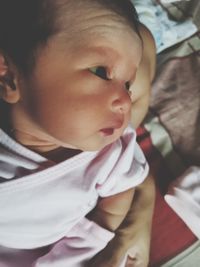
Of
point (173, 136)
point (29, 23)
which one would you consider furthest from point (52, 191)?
point (173, 136)

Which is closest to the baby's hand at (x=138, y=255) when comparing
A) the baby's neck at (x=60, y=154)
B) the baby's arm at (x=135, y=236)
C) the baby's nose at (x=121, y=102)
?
the baby's arm at (x=135, y=236)

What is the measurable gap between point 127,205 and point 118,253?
0.32 feet

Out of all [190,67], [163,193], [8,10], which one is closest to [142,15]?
[190,67]

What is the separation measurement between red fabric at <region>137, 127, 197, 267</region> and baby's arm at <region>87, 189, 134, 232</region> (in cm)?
12

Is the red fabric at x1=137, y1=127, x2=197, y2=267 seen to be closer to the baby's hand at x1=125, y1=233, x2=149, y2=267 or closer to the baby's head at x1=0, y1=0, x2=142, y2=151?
the baby's hand at x1=125, y1=233, x2=149, y2=267

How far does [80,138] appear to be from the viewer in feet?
2.68

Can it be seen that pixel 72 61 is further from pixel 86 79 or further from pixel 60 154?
pixel 60 154

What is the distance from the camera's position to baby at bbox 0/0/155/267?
78cm

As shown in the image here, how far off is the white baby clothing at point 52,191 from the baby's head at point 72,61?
10 centimetres

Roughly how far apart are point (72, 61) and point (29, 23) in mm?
86

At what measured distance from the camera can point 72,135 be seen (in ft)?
2.67

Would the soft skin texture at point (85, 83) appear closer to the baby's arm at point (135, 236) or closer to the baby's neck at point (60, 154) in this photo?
the baby's neck at point (60, 154)

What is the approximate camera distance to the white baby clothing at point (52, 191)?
2.92 ft

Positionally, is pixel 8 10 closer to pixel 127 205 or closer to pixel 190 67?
pixel 127 205
